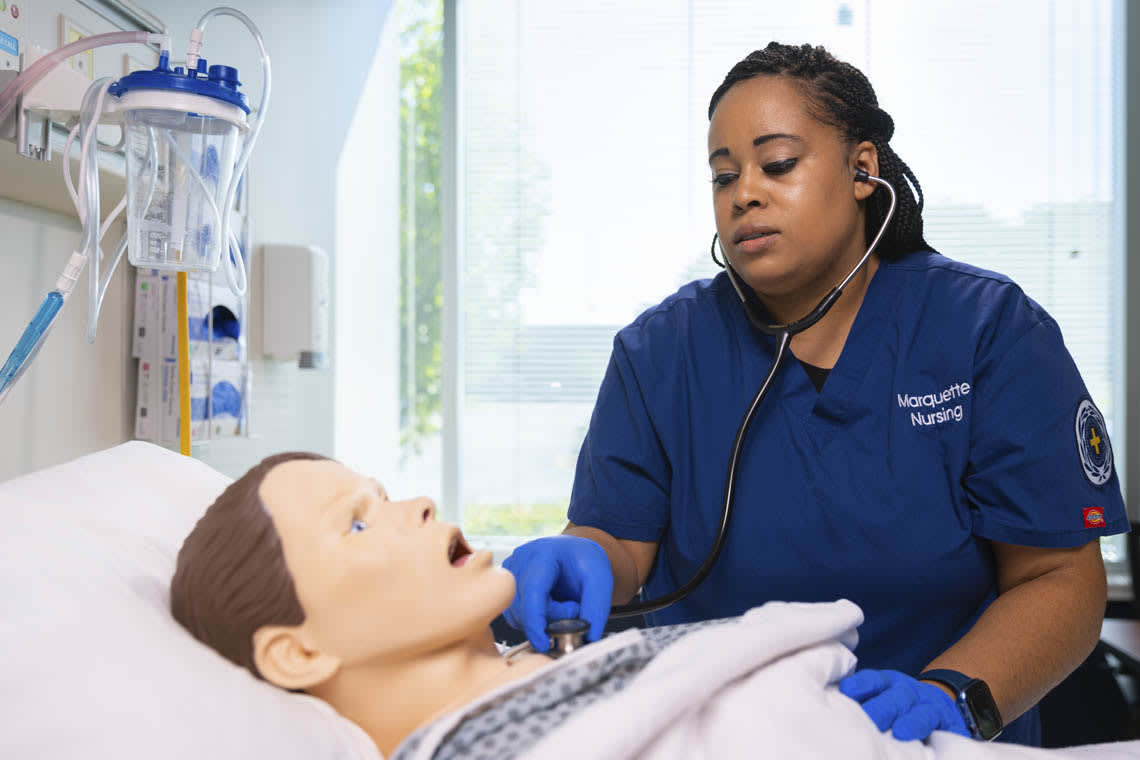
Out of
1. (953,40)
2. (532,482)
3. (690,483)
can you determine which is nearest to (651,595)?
(690,483)

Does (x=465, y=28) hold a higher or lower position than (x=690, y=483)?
higher

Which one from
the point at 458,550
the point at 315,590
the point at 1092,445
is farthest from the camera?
the point at 1092,445

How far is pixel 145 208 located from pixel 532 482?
1740 mm

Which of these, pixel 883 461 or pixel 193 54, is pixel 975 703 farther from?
pixel 193 54

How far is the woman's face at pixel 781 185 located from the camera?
112 cm

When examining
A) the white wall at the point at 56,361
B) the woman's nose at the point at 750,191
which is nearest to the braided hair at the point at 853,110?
the woman's nose at the point at 750,191

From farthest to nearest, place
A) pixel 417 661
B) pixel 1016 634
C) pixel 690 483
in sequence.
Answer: pixel 690 483, pixel 1016 634, pixel 417 661

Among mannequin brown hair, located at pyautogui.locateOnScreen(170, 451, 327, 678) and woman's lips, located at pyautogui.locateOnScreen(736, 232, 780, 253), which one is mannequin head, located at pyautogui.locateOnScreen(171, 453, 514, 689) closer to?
mannequin brown hair, located at pyautogui.locateOnScreen(170, 451, 327, 678)

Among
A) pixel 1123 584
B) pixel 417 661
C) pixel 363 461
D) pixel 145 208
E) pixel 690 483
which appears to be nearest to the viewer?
pixel 417 661

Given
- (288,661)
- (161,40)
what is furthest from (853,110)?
(288,661)

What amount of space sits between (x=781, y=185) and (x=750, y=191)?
0.04 metres

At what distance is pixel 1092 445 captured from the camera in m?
1.09

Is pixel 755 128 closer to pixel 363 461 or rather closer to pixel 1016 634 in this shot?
pixel 1016 634

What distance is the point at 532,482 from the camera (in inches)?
106
